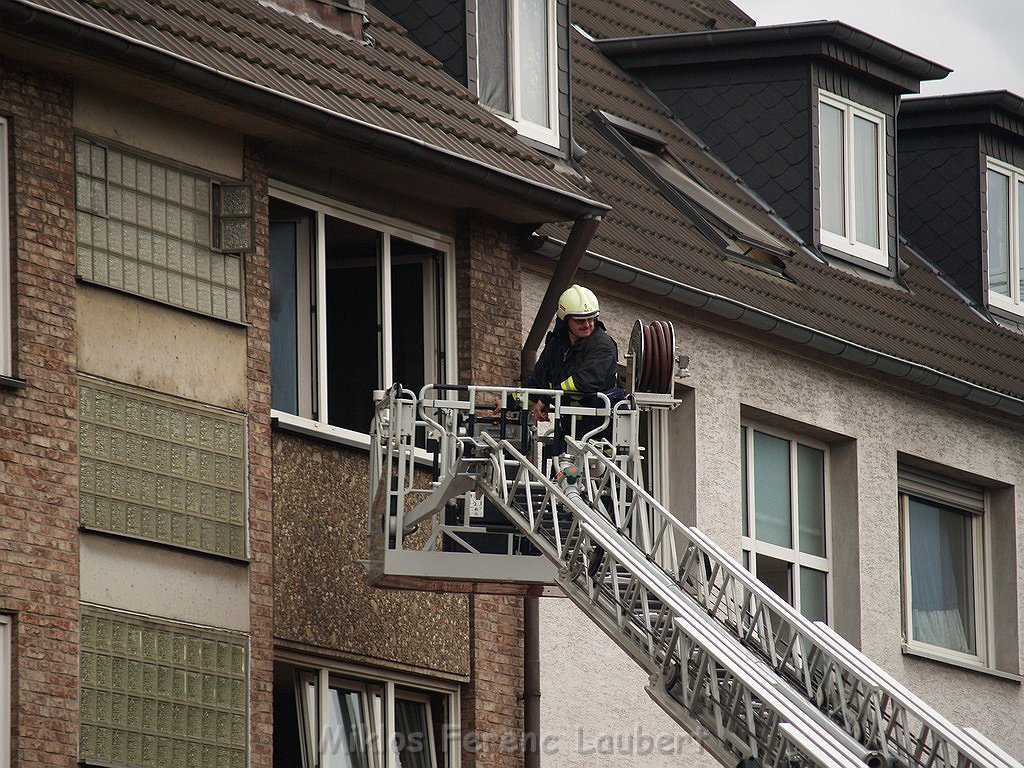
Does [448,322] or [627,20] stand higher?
[627,20]

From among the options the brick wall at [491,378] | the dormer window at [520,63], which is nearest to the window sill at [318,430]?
the brick wall at [491,378]

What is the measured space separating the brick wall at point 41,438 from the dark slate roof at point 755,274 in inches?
184

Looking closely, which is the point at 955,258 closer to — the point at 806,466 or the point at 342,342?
the point at 806,466

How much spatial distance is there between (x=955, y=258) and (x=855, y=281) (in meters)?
2.61

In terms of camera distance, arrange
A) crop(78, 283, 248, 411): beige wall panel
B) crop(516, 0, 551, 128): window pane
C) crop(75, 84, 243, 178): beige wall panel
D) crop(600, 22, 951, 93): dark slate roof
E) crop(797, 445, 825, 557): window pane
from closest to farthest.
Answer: crop(78, 283, 248, 411): beige wall panel < crop(75, 84, 243, 178): beige wall panel < crop(516, 0, 551, 128): window pane < crop(797, 445, 825, 557): window pane < crop(600, 22, 951, 93): dark slate roof

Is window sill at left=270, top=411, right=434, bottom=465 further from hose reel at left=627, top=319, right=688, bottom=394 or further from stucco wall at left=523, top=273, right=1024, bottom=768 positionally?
stucco wall at left=523, top=273, right=1024, bottom=768

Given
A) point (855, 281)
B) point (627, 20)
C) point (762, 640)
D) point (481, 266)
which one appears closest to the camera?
point (762, 640)

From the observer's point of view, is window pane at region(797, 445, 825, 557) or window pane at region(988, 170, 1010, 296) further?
window pane at region(988, 170, 1010, 296)

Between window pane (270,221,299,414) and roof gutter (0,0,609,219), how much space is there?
93cm

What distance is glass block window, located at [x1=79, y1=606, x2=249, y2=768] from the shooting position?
14.7 metres

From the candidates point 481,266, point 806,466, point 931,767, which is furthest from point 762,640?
point 806,466

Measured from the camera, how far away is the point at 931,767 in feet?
41.8

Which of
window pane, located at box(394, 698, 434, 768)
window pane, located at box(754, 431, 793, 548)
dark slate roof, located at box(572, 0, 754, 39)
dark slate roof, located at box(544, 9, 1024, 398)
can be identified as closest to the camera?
window pane, located at box(394, 698, 434, 768)

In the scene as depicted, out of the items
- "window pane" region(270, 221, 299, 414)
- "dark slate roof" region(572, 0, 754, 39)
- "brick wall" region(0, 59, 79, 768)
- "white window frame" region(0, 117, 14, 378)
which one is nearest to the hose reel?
"window pane" region(270, 221, 299, 414)
